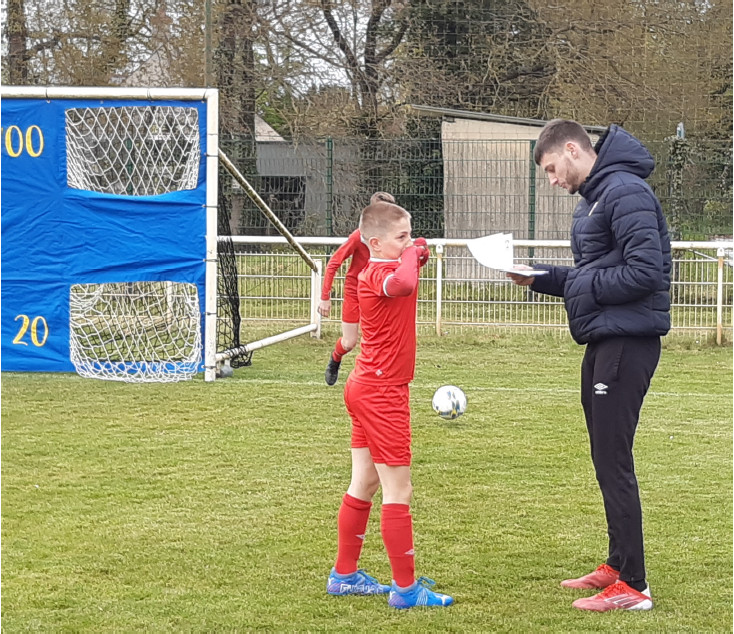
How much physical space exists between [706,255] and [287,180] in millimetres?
5992

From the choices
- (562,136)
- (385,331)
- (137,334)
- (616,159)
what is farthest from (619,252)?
(137,334)

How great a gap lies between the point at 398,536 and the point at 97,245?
657cm

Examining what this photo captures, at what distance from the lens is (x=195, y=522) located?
5344 millimetres

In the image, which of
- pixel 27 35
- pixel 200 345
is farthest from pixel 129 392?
pixel 27 35

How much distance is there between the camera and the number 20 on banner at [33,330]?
993 cm

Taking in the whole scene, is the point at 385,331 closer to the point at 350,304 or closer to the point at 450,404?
the point at 450,404

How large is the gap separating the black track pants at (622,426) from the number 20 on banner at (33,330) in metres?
7.04

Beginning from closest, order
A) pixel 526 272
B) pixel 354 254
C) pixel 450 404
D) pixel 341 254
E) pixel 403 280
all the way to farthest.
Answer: pixel 403 280
pixel 526 272
pixel 450 404
pixel 354 254
pixel 341 254

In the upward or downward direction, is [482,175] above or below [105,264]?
above

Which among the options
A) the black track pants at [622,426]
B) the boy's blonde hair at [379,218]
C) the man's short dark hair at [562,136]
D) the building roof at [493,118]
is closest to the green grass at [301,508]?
the black track pants at [622,426]

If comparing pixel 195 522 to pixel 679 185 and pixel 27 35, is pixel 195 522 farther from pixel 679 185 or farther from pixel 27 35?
pixel 27 35

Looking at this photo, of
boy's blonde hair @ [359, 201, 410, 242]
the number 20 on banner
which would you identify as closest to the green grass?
the number 20 on banner

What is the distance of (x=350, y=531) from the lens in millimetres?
4266

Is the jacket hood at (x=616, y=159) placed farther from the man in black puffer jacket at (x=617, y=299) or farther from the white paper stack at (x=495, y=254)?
the white paper stack at (x=495, y=254)
